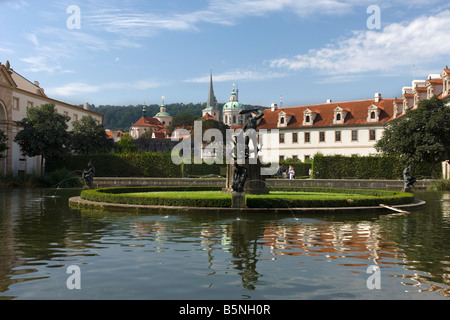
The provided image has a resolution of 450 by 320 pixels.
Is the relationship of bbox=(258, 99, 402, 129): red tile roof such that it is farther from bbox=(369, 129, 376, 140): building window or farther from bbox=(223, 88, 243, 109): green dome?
bbox=(223, 88, 243, 109): green dome

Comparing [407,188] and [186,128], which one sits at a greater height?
[186,128]

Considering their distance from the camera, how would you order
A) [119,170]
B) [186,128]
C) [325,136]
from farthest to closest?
[186,128], [325,136], [119,170]

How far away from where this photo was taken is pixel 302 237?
1125 centimetres

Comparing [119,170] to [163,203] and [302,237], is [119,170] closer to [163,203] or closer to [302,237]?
[163,203]

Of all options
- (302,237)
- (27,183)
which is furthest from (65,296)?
(27,183)

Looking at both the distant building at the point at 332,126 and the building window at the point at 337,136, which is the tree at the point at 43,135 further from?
the building window at the point at 337,136

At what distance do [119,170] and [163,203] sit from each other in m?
33.0

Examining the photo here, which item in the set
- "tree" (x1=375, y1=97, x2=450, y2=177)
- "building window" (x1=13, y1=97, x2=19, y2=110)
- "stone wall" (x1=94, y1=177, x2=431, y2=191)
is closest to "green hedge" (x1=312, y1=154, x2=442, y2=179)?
"tree" (x1=375, y1=97, x2=450, y2=177)

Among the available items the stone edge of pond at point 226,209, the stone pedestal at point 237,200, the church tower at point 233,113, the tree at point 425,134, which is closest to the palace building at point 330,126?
the tree at point 425,134

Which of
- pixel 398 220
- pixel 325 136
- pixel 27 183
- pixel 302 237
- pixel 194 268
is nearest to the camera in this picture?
pixel 194 268

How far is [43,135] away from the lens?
150 feet

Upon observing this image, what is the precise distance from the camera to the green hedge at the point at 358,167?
46312 mm

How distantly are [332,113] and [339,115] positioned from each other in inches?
91.2

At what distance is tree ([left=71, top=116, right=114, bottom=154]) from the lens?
53.8m
